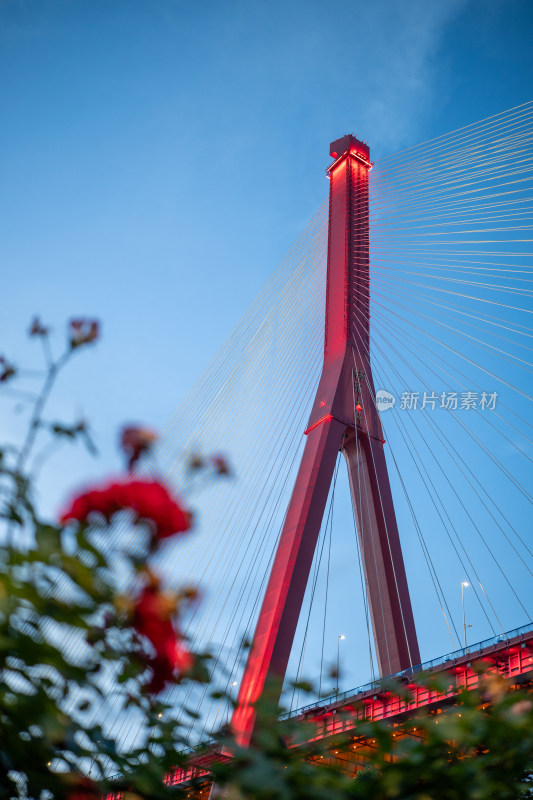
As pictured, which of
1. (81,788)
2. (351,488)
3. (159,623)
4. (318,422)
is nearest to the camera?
(159,623)

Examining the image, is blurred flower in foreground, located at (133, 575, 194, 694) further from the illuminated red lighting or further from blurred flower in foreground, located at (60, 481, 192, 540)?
the illuminated red lighting

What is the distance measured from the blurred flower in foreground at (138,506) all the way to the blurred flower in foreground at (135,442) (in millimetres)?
126

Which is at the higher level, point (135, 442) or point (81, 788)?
point (135, 442)

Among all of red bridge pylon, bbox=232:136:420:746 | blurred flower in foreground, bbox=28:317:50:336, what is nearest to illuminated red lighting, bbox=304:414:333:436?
red bridge pylon, bbox=232:136:420:746

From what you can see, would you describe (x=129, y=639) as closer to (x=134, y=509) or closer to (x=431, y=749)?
(x=134, y=509)

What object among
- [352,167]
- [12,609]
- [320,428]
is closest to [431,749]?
[12,609]

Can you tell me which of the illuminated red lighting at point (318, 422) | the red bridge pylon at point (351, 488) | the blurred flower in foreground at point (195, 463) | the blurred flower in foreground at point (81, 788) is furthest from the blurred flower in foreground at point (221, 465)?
the illuminated red lighting at point (318, 422)

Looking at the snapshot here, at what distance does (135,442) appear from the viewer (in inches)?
48.4

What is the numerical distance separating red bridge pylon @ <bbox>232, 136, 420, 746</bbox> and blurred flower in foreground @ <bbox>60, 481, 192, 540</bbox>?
9.38 metres

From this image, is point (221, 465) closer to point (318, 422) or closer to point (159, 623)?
point (159, 623)

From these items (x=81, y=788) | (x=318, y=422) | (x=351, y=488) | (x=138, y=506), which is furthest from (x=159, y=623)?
(x=351, y=488)
